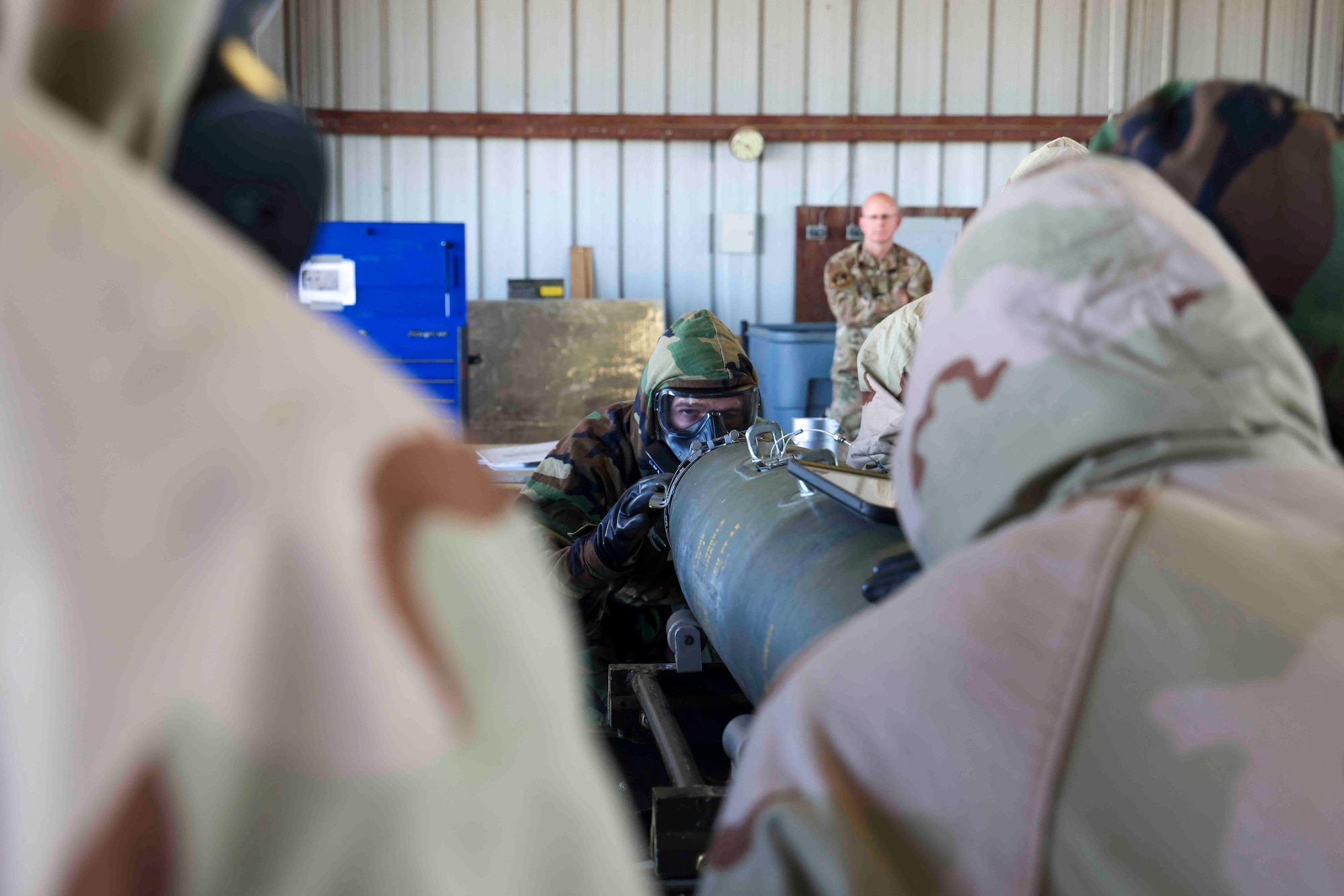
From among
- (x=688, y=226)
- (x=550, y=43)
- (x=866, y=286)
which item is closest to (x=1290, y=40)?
→ (x=866, y=286)

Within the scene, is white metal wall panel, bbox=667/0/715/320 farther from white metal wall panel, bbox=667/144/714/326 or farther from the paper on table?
the paper on table

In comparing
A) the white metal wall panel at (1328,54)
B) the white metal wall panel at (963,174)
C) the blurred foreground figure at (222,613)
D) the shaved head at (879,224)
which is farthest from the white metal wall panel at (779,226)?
the blurred foreground figure at (222,613)

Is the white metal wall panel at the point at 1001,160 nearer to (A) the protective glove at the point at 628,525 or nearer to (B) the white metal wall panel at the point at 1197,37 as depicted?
(B) the white metal wall panel at the point at 1197,37

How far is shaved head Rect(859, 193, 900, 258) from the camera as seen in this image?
20.4 feet

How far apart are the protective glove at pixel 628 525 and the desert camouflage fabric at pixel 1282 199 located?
1608 mm

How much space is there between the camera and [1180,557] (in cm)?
49

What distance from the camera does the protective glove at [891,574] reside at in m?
0.82

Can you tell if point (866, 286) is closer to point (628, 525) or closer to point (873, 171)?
point (873, 171)

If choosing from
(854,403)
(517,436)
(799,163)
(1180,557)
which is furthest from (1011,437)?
(799,163)

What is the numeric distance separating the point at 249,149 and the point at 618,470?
2.35m

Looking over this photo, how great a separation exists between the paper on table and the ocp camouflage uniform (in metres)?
1.85

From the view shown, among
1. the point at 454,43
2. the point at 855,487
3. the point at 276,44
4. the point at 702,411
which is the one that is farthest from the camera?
the point at 454,43

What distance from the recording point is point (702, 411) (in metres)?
2.45

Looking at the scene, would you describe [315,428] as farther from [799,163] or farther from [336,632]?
[799,163]
